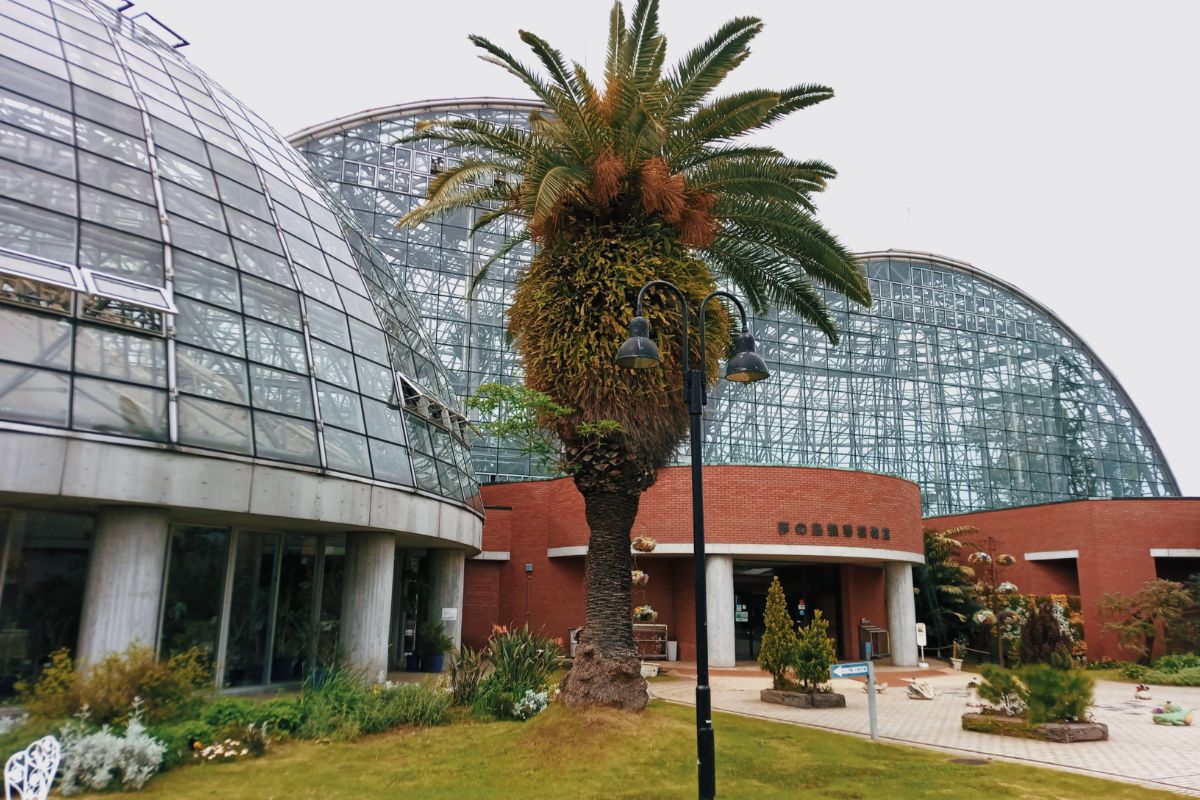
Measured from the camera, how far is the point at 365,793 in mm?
9242

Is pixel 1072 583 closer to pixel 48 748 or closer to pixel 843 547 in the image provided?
pixel 843 547

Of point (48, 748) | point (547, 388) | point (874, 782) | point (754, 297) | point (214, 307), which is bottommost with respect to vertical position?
point (874, 782)

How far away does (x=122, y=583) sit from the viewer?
12.0 meters

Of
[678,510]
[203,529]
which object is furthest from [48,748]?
[678,510]

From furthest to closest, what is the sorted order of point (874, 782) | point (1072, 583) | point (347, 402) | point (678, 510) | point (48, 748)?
point (1072, 583) < point (678, 510) < point (347, 402) < point (874, 782) < point (48, 748)

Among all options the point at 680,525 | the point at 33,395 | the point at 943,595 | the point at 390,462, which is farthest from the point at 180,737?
the point at 943,595

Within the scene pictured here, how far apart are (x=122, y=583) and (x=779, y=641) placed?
1207 cm

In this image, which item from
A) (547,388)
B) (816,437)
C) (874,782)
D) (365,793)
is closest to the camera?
(365,793)

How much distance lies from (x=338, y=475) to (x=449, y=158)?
29.0 meters

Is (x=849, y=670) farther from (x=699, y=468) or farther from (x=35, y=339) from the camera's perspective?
(x=35, y=339)

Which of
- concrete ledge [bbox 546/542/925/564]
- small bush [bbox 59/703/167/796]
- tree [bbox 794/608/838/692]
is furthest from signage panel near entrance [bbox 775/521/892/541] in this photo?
small bush [bbox 59/703/167/796]

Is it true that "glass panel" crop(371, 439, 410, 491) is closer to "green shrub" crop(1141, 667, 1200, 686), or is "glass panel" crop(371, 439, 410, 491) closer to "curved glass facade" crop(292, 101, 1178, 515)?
"green shrub" crop(1141, 667, 1200, 686)

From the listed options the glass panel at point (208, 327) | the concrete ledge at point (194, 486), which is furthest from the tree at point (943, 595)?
the glass panel at point (208, 327)

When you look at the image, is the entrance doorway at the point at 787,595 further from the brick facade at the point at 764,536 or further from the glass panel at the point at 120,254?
the glass panel at the point at 120,254
